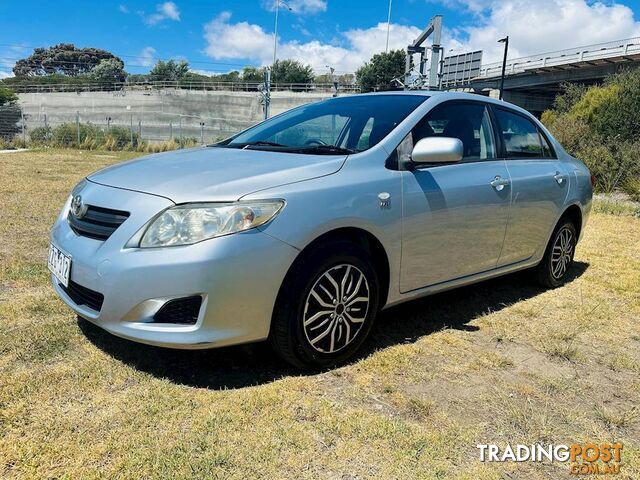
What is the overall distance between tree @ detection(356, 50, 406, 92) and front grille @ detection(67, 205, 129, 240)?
7163 centimetres

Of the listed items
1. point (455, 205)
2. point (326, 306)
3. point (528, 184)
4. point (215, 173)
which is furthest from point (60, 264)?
point (528, 184)

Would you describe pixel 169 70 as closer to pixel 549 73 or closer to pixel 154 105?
pixel 154 105

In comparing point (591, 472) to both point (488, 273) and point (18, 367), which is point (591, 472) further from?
point (18, 367)

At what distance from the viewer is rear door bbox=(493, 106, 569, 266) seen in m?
3.88

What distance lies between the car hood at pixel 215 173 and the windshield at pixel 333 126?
0.23m

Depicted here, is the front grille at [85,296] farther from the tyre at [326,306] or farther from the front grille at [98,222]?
the tyre at [326,306]

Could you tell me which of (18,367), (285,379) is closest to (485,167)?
(285,379)

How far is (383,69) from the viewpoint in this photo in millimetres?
72625

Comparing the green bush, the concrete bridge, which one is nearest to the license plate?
the green bush

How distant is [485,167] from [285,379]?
2085 millimetres

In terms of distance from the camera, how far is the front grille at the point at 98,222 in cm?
253

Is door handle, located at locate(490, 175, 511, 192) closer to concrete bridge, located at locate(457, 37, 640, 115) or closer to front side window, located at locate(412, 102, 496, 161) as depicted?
front side window, located at locate(412, 102, 496, 161)

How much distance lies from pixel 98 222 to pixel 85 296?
0.39 metres

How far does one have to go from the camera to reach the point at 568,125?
1502 centimetres
